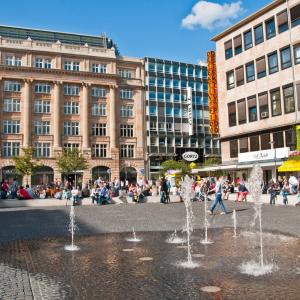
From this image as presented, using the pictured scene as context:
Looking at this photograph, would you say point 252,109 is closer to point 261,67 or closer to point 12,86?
point 261,67

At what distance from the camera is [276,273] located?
680 centimetres

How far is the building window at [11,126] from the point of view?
59.2 metres

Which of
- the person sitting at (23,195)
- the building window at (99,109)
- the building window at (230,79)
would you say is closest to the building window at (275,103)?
the building window at (230,79)

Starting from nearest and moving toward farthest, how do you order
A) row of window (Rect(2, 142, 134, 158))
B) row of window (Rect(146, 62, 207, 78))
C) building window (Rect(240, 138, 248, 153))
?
building window (Rect(240, 138, 248, 153))
row of window (Rect(2, 142, 134, 158))
row of window (Rect(146, 62, 207, 78))

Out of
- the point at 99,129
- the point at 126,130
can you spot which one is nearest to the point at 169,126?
the point at 126,130

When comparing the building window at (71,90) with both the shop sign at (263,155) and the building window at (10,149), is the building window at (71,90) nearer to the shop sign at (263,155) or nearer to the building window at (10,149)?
the building window at (10,149)

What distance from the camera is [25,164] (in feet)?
175

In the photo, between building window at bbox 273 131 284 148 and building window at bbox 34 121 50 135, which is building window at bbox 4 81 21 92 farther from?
building window at bbox 273 131 284 148

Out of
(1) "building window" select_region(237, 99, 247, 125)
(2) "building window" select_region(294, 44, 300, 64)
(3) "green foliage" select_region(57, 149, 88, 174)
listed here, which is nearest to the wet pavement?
(2) "building window" select_region(294, 44, 300, 64)

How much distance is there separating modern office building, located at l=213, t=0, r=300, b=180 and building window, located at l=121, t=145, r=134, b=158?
2544 centimetres

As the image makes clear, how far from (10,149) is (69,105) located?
1150cm

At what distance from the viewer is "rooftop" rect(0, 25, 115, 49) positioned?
2692 inches

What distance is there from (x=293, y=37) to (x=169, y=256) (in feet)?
102

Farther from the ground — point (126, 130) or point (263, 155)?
point (126, 130)
